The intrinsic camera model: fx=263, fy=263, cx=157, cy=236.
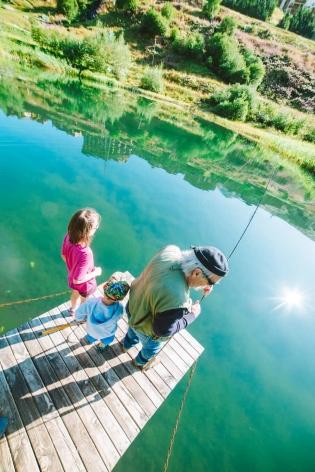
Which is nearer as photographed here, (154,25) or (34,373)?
(34,373)

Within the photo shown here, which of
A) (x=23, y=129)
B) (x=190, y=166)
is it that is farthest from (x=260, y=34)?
(x=23, y=129)

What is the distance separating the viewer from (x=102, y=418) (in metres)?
2.74

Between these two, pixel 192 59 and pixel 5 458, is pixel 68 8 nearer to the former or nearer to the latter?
pixel 192 59

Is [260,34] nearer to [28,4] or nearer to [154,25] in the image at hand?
[154,25]

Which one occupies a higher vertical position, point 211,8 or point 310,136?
point 211,8

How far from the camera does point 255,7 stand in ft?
205

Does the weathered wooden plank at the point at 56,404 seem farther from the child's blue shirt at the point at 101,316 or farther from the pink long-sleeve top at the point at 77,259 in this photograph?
the pink long-sleeve top at the point at 77,259

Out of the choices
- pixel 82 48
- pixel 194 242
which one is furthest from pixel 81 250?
pixel 82 48

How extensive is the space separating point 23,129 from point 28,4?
60453 millimetres

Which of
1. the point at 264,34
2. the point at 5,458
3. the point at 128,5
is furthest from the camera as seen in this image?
the point at 264,34

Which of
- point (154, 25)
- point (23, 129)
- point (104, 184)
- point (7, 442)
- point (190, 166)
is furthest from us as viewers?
point (154, 25)

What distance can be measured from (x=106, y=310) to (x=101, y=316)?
134mm

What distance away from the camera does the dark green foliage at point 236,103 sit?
31.8m

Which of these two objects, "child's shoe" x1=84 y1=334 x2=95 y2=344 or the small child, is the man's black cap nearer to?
the small child
